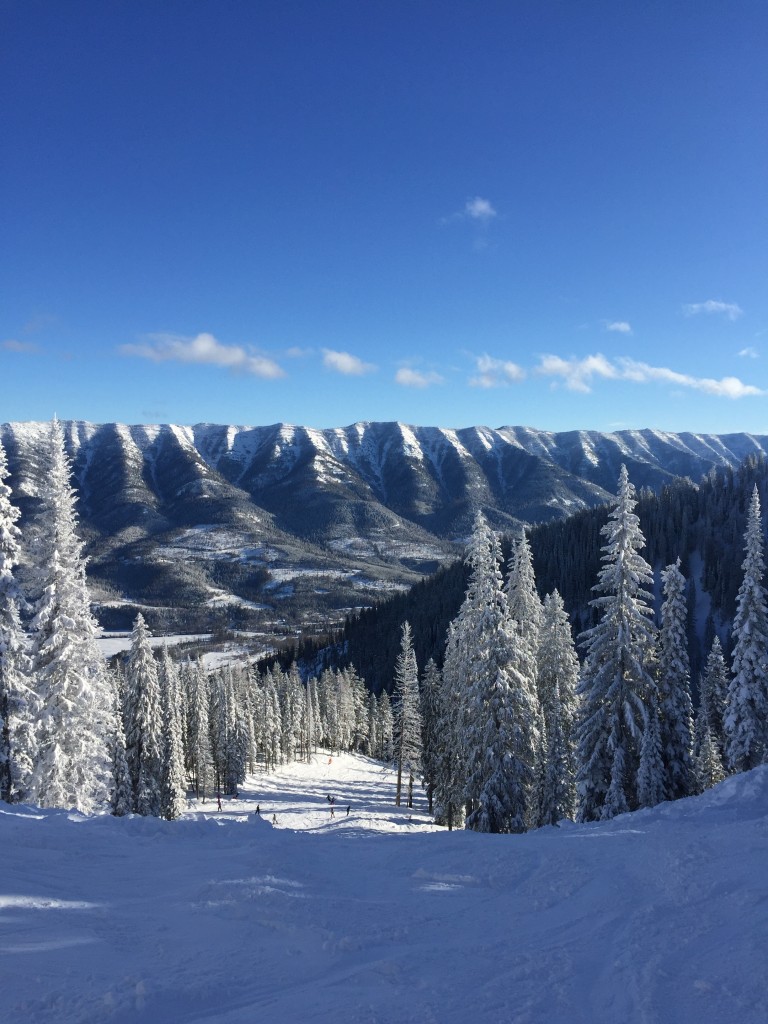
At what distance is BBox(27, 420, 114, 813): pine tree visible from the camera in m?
25.5

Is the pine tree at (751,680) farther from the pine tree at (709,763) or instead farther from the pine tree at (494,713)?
the pine tree at (494,713)

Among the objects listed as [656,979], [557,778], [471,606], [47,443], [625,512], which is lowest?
[557,778]

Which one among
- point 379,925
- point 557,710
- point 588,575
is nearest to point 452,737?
point 557,710

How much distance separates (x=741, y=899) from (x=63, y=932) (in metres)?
9.84

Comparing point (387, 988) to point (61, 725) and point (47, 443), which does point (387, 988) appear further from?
point (47, 443)

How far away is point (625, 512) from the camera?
27062 millimetres

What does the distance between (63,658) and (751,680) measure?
3531 centimetres

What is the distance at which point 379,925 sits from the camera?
9047 millimetres

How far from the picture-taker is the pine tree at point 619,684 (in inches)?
1028

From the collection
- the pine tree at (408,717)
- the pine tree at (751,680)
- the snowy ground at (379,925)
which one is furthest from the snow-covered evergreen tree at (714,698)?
the snowy ground at (379,925)

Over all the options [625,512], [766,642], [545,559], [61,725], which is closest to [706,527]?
[545,559]

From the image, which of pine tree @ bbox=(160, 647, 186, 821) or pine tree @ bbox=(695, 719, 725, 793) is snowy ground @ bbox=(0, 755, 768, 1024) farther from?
pine tree @ bbox=(695, 719, 725, 793)

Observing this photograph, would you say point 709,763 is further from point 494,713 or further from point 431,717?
point 494,713

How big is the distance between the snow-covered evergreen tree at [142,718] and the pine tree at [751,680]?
118 ft
